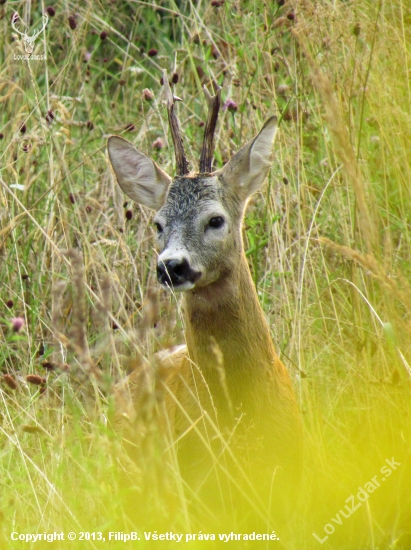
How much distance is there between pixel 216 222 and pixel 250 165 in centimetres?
36

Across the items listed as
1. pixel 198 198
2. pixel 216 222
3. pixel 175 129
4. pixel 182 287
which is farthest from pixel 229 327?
pixel 175 129

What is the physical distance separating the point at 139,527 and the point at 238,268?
54.9 inches

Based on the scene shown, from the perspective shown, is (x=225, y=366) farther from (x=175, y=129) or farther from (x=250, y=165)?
(x=175, y=129)

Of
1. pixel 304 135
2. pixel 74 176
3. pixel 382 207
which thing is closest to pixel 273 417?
pixel 382 207

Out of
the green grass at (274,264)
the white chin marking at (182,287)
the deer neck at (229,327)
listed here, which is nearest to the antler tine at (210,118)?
the green grass at (274,264)

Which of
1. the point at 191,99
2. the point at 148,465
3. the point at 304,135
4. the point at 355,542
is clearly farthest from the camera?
the point at 191,99

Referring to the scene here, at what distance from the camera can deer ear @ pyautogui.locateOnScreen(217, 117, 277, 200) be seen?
3.95 metres

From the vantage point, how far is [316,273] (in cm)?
466

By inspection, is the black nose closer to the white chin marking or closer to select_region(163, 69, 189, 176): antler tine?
the white chin marking

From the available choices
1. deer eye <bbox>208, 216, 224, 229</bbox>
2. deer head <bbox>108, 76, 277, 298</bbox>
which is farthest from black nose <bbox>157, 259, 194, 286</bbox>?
deer eye <bbox>208, 216, 224, 229</bbox>

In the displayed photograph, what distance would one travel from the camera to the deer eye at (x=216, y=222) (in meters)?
3.80

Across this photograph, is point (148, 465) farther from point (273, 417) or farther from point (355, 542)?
point (273, 417)

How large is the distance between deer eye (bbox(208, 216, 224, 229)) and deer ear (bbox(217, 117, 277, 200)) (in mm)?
263

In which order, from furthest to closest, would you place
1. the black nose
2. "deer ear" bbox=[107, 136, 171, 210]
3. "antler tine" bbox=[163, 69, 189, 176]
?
"deer ear" bbox=[107, 136, 171, 210] < "antler tine" bbox=[163, 69, 189, 176] < the black nose
